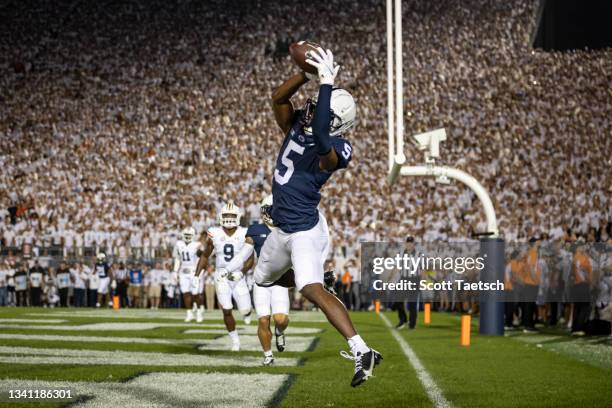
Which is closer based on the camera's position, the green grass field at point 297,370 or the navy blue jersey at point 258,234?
the green grass field at point 297,370

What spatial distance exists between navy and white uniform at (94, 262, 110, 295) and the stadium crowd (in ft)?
2.09

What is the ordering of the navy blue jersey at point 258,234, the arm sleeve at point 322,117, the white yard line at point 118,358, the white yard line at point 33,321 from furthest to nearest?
the white yard line at point 33,321 → the navy blue jersey at point 258,234 → the white yard line at point 118,358 → the arm sleeve at point 322,117

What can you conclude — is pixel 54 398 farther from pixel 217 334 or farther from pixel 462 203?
pixel 462 203

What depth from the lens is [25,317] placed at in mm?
15984

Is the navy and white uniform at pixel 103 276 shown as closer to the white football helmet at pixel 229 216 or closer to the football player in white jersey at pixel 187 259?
the football player in white jersey at pixel 187 259

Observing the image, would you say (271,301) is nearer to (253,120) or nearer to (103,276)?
(103,276)

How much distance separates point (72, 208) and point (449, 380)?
18532mm

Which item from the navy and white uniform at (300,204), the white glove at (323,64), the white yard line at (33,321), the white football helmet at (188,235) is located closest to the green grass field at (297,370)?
the navy and white uniform at (300,204)

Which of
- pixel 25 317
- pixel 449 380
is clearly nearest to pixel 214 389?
pixel 449 380

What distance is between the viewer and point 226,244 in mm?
10406

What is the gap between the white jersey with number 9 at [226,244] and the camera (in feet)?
34.0

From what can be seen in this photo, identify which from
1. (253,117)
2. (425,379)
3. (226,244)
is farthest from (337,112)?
(253,117)

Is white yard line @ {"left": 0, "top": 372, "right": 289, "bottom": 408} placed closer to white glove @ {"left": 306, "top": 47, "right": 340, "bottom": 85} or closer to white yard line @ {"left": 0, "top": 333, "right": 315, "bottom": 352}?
white glove @ {"left": 306, "top": 47, "right": 340, "bottom": 85}

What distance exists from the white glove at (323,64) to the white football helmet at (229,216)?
545cm
